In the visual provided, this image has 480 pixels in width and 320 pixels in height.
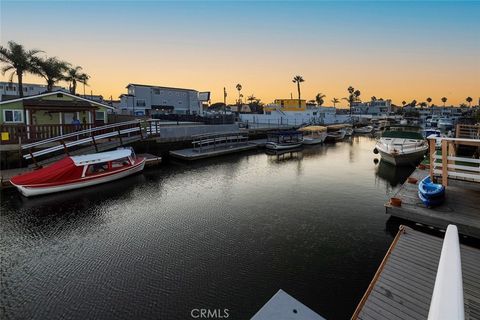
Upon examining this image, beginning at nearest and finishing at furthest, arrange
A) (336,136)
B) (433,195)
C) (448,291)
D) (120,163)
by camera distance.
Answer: (448,291) → (433,195) → (120,163) → (336,136)

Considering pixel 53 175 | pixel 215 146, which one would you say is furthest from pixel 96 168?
pixel 215 146

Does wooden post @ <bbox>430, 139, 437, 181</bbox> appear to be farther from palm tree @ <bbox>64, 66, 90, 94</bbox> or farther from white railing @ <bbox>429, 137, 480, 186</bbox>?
palm tree @ <bbox>64, 66, 90, 94</bbox>

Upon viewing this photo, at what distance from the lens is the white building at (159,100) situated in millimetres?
50844

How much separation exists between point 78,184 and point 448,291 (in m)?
18.4

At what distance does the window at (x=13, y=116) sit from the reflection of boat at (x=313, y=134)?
33334mm

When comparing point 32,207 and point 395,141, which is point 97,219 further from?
point 395,141

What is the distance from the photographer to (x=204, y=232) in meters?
10.9

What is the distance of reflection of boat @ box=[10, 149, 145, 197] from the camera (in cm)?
1464

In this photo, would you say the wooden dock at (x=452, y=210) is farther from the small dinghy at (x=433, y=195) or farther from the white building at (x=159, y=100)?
the white building at (x=159, y=100)

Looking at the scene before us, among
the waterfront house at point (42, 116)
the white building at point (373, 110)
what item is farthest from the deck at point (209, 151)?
the white building at point (373, 110)

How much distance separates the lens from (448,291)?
170 cm

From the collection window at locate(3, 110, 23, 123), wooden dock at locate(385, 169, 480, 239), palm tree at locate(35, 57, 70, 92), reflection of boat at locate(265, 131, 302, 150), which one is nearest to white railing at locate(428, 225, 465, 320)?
wooden dock at locate(385, 169, 480, 239)

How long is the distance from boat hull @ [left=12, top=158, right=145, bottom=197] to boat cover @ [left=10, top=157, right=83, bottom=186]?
0.32m

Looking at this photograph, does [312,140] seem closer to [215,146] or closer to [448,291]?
[215,146]
